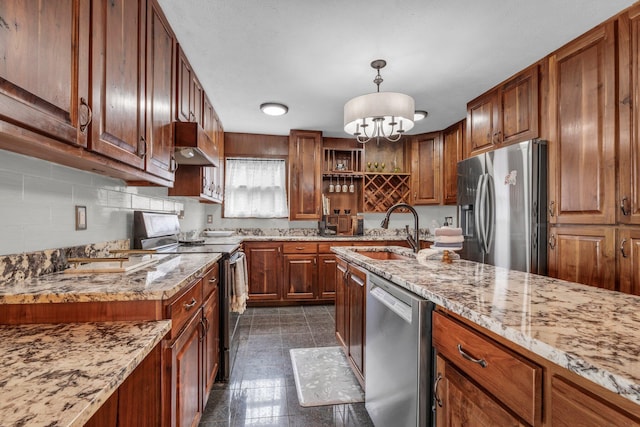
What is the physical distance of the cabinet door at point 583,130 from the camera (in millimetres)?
1907

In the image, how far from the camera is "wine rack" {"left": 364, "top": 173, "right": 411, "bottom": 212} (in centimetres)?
470

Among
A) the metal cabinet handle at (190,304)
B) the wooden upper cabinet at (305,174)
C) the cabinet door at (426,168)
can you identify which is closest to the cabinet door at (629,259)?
the metal cabinet handle at (190,304)

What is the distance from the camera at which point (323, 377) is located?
2211 mm

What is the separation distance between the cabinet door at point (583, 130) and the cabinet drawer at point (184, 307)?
8.11 ft

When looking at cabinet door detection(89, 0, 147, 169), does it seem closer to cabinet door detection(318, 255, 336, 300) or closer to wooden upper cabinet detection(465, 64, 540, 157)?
wooden upper cabinet detection(465, 64, 540, 157)

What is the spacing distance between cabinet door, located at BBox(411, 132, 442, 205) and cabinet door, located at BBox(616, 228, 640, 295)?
8.37ft

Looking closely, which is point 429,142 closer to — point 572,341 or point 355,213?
point 355,213

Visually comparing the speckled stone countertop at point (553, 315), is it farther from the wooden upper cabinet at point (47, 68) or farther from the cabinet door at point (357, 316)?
the wooden upper cabinet at point (47, 68)

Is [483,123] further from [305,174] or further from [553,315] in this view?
[553,315]

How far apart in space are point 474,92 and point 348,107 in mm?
1591

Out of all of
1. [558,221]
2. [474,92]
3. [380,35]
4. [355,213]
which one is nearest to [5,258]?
[380,35]

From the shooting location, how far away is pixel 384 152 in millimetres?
4863

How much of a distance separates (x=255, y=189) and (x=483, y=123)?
3064 millimetres

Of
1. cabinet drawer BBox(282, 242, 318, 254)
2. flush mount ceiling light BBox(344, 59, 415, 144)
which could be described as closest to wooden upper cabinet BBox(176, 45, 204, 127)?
flush mount ceiling light BBox(344, 59, 415, 144)
